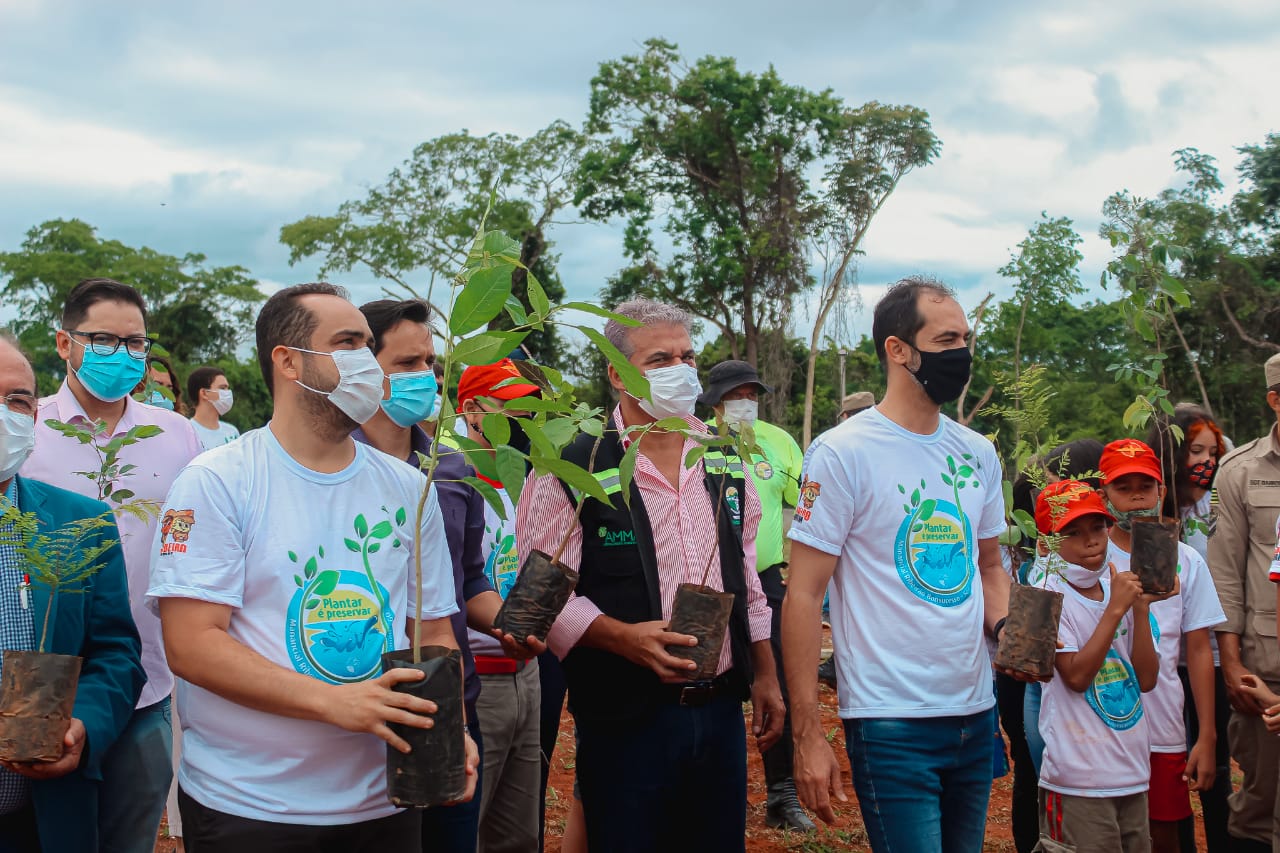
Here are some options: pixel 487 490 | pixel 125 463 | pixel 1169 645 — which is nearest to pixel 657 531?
pixel 487 490

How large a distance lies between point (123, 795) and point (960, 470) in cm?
252

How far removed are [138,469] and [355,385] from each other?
1.36m

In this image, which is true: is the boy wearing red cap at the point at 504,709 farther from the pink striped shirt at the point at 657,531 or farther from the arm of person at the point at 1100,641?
the arm of person at the point at 1100,641

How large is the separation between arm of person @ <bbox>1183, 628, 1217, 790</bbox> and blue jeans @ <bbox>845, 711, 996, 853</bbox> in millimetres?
1386

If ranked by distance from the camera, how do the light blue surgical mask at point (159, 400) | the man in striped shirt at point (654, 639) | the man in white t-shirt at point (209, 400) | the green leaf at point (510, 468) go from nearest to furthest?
the green leaf at point (510, 468) → the man in striped shirt at point (654, 639) → the light blue surgical mask at point (159, 400) → the man in white t-shirt at point (209, 400)

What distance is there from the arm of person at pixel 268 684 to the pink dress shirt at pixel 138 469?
37.7 inches

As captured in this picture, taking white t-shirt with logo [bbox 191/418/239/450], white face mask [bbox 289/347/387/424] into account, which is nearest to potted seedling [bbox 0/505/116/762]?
white face mask [bbox 289/347/387/424]

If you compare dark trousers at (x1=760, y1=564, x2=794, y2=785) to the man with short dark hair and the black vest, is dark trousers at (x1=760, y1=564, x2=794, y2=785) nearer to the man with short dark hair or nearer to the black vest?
the man with short dark hair

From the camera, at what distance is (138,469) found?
359cm

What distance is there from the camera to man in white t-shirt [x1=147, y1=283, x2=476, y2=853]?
2318 millimetres

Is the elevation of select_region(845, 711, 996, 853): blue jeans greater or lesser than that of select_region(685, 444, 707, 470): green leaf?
lesser

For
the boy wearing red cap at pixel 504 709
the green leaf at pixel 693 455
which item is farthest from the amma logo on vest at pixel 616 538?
the boy wearing red cap at pixel 504 709

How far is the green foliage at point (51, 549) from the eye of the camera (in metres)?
2.55

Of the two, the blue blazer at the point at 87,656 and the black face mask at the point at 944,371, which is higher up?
the black face mask at the point at 944,371
